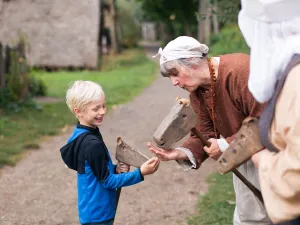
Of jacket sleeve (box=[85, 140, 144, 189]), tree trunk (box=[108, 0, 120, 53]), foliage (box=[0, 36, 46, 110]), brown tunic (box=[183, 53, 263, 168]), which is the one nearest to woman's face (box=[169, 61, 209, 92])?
brown tunic (box=[183, 53, 263, 168])

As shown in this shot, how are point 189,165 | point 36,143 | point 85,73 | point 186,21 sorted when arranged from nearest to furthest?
point 189,165
point 36,143
point 85,73
point 186,21

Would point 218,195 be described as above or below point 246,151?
below

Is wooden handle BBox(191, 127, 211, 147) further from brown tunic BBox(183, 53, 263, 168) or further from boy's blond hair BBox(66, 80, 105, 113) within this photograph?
boy's blond hair BBox(66, 80, 105, 113)

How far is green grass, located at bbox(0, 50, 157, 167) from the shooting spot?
7.35 m

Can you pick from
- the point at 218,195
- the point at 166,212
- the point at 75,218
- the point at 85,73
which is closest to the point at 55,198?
the point at 75,218

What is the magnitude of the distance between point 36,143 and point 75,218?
277cm

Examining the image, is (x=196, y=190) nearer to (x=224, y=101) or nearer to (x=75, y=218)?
(x=75, y=218)

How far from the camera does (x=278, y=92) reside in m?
1.91

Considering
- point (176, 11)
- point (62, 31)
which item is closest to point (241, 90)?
point (62, 31)

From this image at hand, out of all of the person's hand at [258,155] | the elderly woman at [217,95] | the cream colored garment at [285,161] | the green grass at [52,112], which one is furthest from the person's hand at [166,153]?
the green grass at [52,112]

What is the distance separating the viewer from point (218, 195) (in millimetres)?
5207

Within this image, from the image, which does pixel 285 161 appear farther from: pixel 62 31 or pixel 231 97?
pixel 62 31

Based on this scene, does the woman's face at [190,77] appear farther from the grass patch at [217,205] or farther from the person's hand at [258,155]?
the grass patch at [217,205]

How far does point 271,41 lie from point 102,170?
57.4 inches
